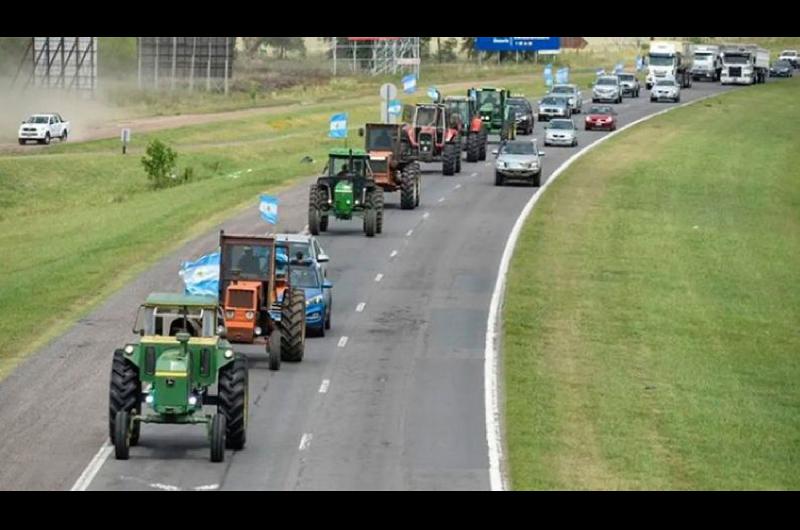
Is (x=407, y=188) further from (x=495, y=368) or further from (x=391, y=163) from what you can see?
(x=495, y=368)

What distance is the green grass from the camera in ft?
93.9

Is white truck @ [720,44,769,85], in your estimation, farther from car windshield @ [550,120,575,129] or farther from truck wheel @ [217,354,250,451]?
truck wheel @ [217,354,250,451]

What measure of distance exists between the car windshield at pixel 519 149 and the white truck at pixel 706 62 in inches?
2799

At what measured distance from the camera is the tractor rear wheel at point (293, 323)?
110ft

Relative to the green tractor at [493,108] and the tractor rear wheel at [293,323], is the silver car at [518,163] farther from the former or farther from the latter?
the tractor rear wheel at [293,323]

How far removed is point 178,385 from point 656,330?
58.3 ft

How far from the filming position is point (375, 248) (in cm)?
5116

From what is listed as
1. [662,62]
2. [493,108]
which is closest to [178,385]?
[493,108]

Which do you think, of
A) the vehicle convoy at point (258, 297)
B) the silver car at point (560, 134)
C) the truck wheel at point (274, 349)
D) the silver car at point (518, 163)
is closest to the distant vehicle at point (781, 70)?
the silver car at point (560, 134)

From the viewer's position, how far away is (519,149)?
220ft

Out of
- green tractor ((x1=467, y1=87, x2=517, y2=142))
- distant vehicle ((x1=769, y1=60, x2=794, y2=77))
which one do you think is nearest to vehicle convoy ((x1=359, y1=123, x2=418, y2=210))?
green tractor ((x1=467, y1=87, x2=517, y2=142))

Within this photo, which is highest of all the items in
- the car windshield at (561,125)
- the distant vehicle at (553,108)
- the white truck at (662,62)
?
the white truck at (662,62)

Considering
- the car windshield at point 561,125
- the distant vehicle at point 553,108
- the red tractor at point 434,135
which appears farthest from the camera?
the distant vehicle at point 553,108

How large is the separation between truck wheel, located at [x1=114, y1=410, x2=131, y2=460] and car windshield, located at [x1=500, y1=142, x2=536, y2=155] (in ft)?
137
